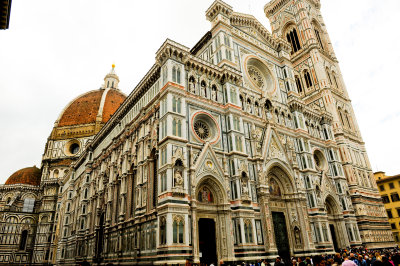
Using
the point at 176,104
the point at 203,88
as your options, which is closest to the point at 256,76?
the point at 203,88

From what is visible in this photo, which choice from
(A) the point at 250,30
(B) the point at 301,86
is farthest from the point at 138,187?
(B) the point at 301,86

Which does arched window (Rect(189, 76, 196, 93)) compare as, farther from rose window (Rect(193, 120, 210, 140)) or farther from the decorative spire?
the decorative spire

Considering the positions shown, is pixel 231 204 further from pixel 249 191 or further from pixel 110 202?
pixel 110 202

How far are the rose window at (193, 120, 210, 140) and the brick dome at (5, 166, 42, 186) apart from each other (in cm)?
5665

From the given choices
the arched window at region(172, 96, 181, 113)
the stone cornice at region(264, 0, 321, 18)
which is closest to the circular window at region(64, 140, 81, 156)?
the arched window at region(172, 96, 181, 113)

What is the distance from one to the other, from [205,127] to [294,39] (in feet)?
113

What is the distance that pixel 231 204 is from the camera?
71.4ft

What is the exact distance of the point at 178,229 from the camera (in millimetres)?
17828

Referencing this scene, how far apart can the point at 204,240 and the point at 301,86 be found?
3395 cm

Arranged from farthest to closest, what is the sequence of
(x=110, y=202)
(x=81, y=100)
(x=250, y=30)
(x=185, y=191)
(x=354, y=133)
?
1. (x=81, y=100)
2. (x=354, y=133)
3. (x=250, y=30)
4. (x=110, y=202)
5. (x=185, y=191)

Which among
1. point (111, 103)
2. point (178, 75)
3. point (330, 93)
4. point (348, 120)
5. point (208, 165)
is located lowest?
point (208, 165)

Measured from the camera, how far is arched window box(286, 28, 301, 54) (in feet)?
158

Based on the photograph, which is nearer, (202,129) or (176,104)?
(176,104)

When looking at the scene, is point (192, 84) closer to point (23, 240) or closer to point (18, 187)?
point (23, 240)
